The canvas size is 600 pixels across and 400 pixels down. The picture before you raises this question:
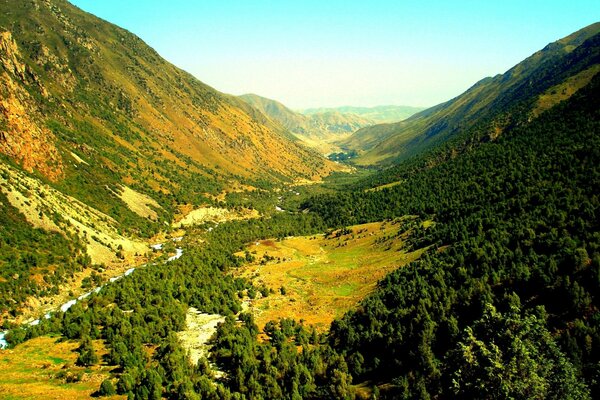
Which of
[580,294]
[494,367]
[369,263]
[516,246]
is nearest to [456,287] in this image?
[516,246]

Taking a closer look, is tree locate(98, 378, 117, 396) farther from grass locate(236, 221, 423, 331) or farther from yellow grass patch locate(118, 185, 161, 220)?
yellow grass patch locate(118, 185, 161, 220)

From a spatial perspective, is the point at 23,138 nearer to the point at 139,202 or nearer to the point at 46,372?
the point at 139,202

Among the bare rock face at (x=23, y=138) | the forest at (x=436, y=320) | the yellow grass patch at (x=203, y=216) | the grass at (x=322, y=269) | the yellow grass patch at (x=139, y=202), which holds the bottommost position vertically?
the grass at (x=322, y=269)

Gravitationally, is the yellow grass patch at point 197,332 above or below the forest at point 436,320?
below

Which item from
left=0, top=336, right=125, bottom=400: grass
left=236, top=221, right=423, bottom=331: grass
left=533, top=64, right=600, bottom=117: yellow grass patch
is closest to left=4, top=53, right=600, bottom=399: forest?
left=0, top=336, right=125, bottom=400: grass

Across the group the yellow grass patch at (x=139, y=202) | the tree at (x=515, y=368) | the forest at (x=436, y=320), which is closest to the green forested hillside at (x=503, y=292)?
the tree at (x=515, y=368)

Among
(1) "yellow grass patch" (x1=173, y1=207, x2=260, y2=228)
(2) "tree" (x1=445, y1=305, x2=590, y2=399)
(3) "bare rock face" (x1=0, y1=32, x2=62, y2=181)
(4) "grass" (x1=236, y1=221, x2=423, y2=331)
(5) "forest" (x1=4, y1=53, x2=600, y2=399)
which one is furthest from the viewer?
(1) "yellow grass patch" (x1=173, y1=207, x2=260, y2=228)

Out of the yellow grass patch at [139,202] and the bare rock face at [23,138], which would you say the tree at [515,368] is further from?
the yellow grass patch at [139,202]

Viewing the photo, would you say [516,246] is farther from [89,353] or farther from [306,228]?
[306,228]
